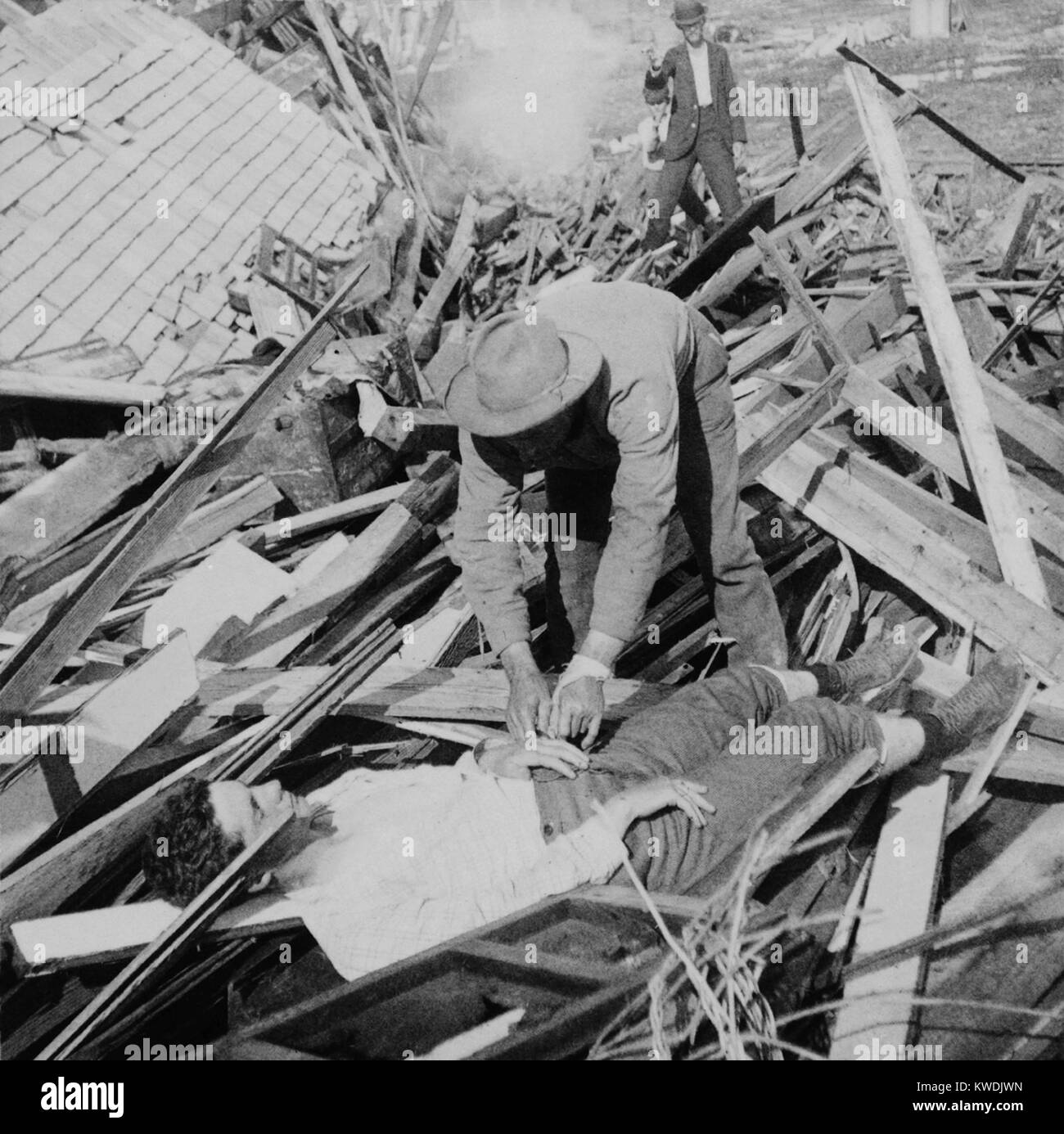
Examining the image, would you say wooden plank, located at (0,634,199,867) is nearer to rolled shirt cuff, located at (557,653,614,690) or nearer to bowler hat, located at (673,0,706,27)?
rolled shirt cuff, located at (557,653,614,690)

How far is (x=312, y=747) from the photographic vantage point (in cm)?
419

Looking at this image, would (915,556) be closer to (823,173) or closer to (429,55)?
(823,173)

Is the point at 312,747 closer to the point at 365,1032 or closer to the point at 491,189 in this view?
the point at 365,1032

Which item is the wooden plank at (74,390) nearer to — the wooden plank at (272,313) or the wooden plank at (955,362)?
the wooden plank at (272,313)

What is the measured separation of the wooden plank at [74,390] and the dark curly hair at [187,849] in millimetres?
3573

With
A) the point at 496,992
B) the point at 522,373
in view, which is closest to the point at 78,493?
the point at 522,373

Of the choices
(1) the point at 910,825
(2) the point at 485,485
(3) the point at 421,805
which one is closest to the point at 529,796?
(3) the point at 421,805

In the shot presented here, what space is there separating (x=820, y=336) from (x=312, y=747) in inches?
145

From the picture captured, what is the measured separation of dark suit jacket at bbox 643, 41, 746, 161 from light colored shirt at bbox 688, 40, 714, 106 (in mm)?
27

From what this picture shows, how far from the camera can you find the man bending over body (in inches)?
115

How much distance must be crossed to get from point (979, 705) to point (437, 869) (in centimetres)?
220

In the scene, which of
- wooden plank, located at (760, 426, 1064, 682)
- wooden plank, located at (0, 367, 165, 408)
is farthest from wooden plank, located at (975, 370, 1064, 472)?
wooden plank, located at (0, 367, 165, 408)

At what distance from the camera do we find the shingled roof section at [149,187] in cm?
701

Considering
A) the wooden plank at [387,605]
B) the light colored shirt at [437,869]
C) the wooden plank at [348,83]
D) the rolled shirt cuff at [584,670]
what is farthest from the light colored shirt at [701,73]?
the light colored shirt at [437,869]
